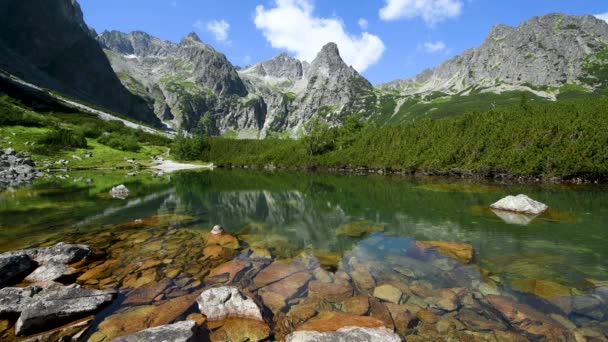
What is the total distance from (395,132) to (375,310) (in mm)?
85822

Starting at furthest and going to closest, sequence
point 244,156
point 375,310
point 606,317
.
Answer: point 244,156, point 375,310, point 606,317

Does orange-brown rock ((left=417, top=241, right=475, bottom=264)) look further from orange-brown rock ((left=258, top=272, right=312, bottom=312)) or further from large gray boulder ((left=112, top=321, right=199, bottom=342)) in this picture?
large gray boulder ((left=112, top=321, right=199, bottom=342))

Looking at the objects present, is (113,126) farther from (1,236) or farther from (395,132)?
(1,236)

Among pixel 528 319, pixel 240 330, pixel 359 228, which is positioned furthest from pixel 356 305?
pixel 359 228

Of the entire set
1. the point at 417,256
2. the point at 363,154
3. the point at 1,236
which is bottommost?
the point at 1,236

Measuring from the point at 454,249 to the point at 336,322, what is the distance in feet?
32.7

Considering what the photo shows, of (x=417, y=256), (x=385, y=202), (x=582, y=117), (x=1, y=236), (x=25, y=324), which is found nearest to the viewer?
(x=25, y=324)

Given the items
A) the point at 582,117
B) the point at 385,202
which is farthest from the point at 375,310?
the point at 582,117

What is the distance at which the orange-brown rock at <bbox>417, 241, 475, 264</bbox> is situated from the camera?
14835mm

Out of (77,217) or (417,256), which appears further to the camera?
(77,217)

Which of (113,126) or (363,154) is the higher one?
(113,126)

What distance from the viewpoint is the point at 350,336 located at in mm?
7777

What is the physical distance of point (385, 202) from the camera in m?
32.5

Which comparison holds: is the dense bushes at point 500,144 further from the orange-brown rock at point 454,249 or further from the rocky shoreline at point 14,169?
the rocky shoreline at point 14,169
